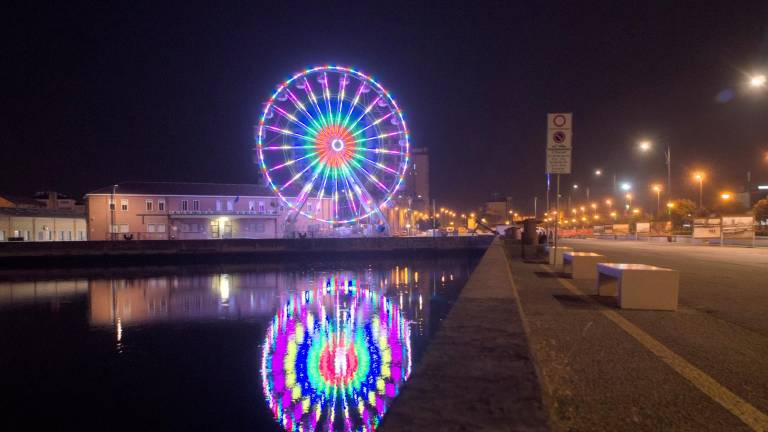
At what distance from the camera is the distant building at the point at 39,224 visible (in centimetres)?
5284

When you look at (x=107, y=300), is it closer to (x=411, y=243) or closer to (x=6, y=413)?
(x=6, y=413)

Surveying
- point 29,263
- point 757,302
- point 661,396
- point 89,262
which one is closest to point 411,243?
point 89,262

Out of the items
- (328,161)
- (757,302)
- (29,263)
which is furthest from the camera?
(29,263)

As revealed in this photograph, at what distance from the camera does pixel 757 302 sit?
901 centimetres

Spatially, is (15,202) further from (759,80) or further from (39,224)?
(759,80)

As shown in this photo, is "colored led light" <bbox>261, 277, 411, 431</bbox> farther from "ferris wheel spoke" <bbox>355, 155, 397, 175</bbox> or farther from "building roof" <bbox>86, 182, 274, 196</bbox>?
"building roof" <bbox>86, 182, 274, 196</bbox>

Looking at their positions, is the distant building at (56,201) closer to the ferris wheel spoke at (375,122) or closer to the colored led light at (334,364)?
the ferris wheel spoke at (375,122)

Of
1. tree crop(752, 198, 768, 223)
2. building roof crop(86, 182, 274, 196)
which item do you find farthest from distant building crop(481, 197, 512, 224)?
tree crop(752, 198, 768, 223)

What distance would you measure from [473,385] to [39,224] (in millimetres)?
66591

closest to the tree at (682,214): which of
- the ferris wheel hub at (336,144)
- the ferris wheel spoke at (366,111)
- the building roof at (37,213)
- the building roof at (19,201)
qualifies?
the ferris wheel spoke at (366,111)

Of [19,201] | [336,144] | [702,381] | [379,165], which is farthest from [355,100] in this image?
[19,201]

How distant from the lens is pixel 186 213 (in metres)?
62.0

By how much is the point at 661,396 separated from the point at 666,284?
4.47 meters

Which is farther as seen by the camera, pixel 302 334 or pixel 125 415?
pixel 302 334
